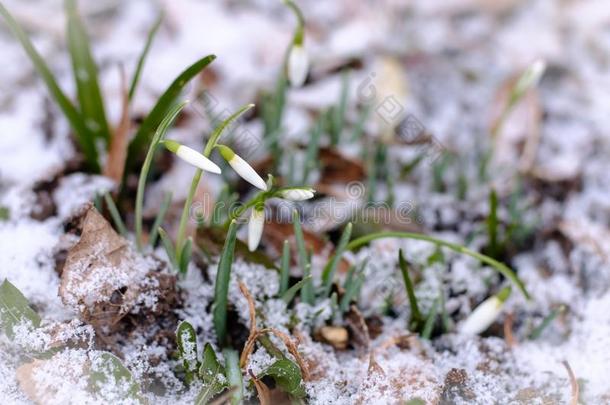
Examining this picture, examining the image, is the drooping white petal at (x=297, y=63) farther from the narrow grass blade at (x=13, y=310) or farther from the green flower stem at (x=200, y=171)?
the narrow grass blade at (x=13, y=310)

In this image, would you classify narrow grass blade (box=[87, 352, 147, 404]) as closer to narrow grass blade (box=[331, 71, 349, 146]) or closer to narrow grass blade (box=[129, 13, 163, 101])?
narrow grass blade (box=[129, 13, 163, 101])

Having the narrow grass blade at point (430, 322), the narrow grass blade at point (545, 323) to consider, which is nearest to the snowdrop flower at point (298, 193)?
the narrow grass blade at point (430, 322)

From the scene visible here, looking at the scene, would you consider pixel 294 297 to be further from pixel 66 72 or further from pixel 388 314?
pixel 66 72

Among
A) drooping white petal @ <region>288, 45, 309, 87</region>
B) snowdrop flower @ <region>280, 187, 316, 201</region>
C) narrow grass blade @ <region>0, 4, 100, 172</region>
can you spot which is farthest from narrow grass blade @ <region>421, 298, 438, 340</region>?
narrow grass blade @ <region>0, 4, 100, 172</region>

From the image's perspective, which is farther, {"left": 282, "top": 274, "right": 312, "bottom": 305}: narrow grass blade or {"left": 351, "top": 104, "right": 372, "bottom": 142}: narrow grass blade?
{"left": 351, "top": 104, "right": 372, "bottom": 142}: narrow grass blade

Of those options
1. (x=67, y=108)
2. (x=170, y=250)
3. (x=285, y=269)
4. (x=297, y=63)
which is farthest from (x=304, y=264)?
(x=67, y=108)

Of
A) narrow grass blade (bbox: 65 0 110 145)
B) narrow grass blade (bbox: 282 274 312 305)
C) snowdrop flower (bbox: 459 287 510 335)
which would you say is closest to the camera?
narrow grass blade (bbox: 282 274 312 305)
